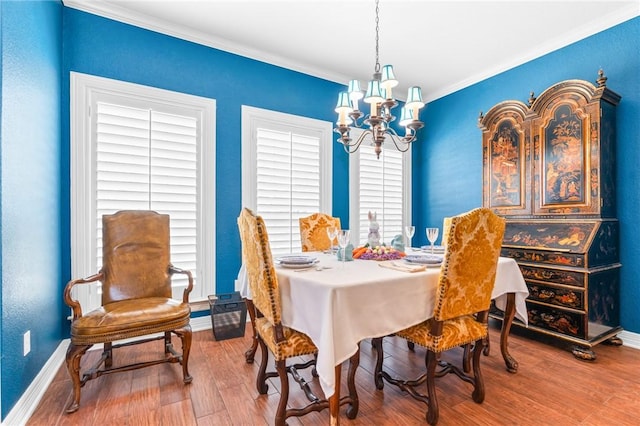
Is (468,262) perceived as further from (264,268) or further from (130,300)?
(130,300)

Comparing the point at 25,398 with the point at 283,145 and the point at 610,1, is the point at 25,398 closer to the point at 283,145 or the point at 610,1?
the point at 283,145

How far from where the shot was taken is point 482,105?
3.92 m

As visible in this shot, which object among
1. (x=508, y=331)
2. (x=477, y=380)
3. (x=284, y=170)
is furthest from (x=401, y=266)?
(x=284, y=170)

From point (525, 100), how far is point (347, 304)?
3443mm

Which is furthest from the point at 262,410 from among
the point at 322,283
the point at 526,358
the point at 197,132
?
the point at 197,132

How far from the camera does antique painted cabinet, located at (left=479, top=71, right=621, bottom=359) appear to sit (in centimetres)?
251

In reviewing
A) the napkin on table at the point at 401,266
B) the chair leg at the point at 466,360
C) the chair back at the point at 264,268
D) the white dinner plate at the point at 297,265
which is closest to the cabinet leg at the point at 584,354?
the chair leg at the point at 466,360

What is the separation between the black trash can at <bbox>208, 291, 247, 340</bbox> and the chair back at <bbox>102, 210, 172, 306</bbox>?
21.5 inches

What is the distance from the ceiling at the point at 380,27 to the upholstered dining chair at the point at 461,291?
2.11 m

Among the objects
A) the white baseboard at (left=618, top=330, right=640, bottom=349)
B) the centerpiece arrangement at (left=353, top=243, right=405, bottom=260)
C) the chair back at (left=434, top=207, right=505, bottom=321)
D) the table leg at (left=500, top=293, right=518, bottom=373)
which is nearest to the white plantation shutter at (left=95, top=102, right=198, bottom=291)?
the centerpiece arrangement at (left=353, top=243, right=405, bottom=260)

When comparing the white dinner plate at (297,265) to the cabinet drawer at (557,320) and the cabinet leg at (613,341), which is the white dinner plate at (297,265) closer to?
the cabinet drawer at (557,320)

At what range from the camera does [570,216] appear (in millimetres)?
2770

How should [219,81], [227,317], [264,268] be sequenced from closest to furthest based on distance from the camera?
1. [264,268]
2. [227,317]
3. [219,81]

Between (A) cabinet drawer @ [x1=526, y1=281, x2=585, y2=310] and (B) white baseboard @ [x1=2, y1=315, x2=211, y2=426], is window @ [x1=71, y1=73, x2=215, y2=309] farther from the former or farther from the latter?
(A) cabinet drawer @ [x1=526, y1=281, x2=585, y2=310]
